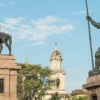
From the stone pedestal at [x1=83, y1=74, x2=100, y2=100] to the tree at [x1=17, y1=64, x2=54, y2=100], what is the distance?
1751 inches

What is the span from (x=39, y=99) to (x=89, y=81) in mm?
50395

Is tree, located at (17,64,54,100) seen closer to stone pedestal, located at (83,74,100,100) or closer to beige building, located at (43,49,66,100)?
beige building, located at (43,49,66,100)

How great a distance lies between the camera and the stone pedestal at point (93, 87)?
58.7ft

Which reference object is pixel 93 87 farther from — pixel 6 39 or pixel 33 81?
pixel 33 81

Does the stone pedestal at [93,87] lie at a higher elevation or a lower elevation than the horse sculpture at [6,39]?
lower

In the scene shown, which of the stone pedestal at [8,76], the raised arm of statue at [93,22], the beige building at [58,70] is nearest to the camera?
the raised arm of statue at [93,22]

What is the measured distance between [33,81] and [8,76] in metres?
39.9

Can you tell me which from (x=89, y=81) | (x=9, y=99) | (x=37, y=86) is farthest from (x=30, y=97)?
(x=89, y=81)

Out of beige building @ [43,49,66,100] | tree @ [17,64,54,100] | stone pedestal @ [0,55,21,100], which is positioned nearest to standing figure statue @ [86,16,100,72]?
stone pedestal @ [0,55,21,100]

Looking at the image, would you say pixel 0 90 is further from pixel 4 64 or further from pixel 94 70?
pixel 94 70

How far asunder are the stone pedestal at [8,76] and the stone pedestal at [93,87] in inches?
286

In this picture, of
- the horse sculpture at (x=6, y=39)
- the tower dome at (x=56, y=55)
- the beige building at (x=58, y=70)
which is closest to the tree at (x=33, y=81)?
the horse sculpture at (x=6, y=39)

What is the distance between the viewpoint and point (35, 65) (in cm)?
6862

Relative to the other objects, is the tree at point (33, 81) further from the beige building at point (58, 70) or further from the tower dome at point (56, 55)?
the tower dome at point (56, 55)
